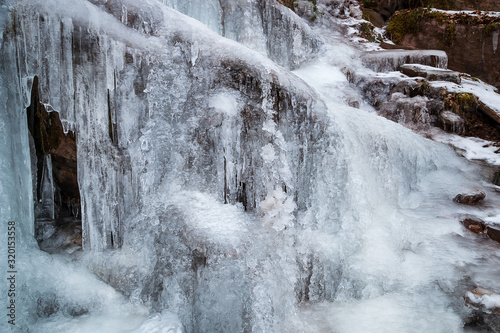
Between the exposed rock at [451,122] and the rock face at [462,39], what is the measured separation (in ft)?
12.2

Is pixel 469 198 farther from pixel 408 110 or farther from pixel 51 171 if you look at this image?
pixel 51 171

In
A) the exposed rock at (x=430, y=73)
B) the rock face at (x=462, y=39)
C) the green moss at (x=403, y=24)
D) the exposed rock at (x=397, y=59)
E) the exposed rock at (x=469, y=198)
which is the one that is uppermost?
the green moss at (x=403, y=24)

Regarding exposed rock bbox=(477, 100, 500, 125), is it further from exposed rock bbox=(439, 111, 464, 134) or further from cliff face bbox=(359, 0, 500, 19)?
cliff face bbox=(359, 0, 500, 19)

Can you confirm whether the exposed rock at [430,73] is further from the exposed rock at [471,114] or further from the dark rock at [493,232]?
the dark rock at [493,232]

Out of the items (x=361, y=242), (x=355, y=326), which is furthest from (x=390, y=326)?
(x=361, y=242)

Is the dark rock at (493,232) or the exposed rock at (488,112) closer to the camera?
the dark rock at (493,232)

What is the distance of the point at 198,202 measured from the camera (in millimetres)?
3719

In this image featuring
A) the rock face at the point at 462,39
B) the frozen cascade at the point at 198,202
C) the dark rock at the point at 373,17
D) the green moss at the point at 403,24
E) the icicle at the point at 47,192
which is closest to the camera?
the frozen cascade at the point at 198,202

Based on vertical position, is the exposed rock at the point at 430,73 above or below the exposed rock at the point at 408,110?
above

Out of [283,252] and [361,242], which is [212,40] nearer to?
[283,252]

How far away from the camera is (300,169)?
430cm

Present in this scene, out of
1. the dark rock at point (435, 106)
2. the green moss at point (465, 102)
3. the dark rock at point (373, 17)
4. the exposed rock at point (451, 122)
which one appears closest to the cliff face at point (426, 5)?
the dark rock at point (373, 17)

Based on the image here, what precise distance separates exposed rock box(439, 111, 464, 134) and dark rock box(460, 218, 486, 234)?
316cm

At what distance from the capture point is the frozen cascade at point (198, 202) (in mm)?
3158
